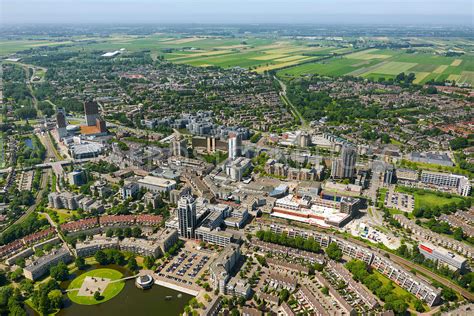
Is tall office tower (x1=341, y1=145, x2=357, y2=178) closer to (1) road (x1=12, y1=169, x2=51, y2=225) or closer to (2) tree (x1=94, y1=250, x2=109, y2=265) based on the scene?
(2) tree (x1=94, y1=250, x2=109, y2=265)

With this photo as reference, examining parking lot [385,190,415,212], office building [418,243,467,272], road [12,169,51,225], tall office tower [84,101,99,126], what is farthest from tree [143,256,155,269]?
tall office tower [84,101,99,126]

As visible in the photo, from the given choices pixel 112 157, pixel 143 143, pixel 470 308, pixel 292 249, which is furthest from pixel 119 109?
pixel 470 308

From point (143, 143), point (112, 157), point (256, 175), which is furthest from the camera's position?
point (143, 143)

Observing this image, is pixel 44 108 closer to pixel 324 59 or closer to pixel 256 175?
pixel 256 175

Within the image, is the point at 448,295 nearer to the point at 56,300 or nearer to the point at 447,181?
the point at 447,181

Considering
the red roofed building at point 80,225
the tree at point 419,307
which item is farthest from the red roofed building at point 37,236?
the tree at point 419,307

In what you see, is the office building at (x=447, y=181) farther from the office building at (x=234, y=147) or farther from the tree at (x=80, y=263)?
the tree at (x=80, y=263)

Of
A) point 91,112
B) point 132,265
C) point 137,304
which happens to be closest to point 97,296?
point 137,304
